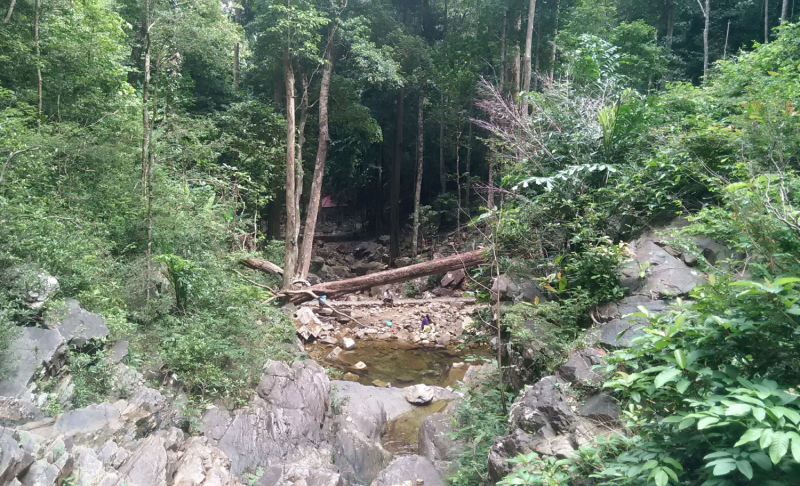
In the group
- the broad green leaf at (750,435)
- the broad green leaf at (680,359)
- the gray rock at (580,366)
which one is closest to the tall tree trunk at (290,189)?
the gray rock at (580,366)

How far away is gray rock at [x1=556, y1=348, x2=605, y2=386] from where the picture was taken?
388cm

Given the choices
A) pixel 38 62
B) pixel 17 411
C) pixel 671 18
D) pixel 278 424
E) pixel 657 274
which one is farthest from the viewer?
pixel 671 18

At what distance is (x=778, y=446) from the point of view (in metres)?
1.58

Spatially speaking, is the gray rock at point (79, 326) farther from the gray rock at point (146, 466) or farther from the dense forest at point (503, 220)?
the gray rock at point (146, 466)

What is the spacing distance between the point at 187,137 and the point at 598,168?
29.7 ft

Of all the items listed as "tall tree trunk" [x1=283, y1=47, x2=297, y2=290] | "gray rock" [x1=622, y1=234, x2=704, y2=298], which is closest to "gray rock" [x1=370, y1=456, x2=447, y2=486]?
"gray rock" [x1=622, y1=234, x2=704, y2=298]

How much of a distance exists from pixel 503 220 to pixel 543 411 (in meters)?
2.78

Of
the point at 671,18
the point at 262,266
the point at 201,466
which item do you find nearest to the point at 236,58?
the point at 262,266

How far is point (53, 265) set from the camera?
5.11 m

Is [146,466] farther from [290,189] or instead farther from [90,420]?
[290,189]

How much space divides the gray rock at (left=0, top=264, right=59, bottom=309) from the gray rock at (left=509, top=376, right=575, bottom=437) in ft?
16.2

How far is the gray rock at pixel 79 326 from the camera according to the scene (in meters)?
4.57

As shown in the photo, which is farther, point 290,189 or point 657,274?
point 290,189

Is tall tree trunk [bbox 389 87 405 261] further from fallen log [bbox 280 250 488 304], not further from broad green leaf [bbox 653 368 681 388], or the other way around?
broad green leaf [bbox 653 368 681 388]
